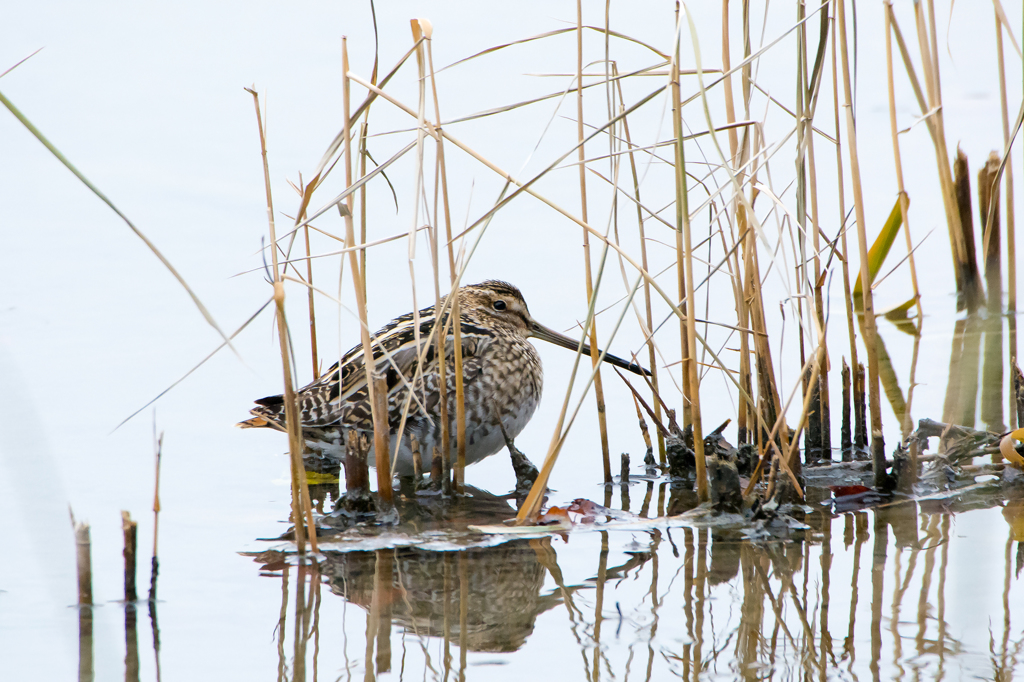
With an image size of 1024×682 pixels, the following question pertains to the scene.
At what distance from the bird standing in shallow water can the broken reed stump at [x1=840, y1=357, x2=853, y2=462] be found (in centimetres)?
81

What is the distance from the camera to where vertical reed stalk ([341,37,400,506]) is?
3625mm

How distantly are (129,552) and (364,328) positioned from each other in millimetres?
945

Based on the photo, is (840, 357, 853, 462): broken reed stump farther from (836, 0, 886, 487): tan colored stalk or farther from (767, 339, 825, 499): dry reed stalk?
(836, 0, 886, 487): tan colored stalk

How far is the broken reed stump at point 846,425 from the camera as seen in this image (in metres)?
4.53

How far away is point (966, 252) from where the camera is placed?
602cm

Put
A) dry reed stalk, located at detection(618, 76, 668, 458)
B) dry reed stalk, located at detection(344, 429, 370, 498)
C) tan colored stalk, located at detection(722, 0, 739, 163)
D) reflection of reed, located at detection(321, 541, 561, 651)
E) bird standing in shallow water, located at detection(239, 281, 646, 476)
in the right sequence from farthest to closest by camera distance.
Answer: bird standing in shallow water, located at detection(239, 281, 646, 476) → dry reed stalk, located at detection(618, 76, 668, 458) → dry reed stalk, located at detection(344, 429, 370, 498) → tan colored stalk, located at detection(722, 0, 739, 163) → reflection of reed, located at detection(321, 541, 561, 651)

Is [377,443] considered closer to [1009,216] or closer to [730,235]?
[730,235]

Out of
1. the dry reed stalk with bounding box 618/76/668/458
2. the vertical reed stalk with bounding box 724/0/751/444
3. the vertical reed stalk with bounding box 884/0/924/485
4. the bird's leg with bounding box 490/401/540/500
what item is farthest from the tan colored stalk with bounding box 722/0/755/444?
the bird's leg with bounding box 490/401/540/500

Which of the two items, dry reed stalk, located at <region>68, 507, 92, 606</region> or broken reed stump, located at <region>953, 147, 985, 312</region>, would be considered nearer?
dry reed stalk, located at <region>68, 507, 92, 606</region>

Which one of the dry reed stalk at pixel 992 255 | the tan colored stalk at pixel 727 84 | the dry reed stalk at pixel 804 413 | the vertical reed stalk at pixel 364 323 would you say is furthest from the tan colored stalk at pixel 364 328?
the dry reed stalk at pixel 992 255

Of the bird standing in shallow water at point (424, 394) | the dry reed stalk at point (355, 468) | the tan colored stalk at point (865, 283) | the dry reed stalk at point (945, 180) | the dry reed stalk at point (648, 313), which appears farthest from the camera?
the dry reed stalk at point (945, 180)

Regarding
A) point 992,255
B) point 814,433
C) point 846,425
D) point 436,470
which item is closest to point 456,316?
point 436,470

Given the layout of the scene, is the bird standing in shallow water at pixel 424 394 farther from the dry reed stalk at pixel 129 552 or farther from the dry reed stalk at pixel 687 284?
the dry reed stalk at pixel 129 552

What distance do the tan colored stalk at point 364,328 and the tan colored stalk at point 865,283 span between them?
161 centimetres
